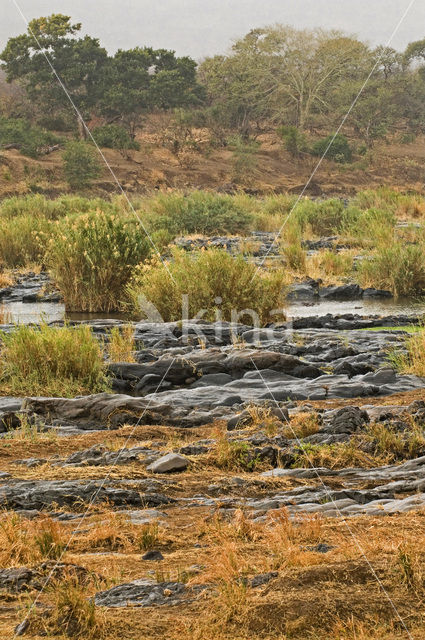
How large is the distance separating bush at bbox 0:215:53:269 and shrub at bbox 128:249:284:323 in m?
6.18

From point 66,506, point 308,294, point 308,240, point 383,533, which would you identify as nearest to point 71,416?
point 66,506

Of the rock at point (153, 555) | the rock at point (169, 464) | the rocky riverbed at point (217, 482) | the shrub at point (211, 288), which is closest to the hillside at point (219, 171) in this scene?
the shrub at point (211, 288)

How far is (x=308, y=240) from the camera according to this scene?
61.9 ft

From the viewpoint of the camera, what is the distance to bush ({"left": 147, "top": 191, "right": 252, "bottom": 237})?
19.4 meters

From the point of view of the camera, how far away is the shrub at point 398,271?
43.5 feet

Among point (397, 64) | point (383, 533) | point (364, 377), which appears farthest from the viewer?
point (397, 64)

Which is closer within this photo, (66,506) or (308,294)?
(66,506)

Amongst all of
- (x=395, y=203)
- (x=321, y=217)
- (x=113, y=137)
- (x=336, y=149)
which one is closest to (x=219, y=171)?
(x=113, y=137)

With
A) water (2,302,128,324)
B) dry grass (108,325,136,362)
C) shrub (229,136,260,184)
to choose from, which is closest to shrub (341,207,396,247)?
water (2,302,128,324)

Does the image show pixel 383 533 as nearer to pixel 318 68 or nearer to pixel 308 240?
pixel 308 240

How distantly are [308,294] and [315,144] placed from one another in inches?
1300

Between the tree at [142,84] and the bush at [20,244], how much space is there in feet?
84.9

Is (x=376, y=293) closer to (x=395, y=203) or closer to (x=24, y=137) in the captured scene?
(x=395, y=203)

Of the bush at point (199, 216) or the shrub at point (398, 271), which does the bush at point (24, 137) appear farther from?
the shrub at point (398, 271)
